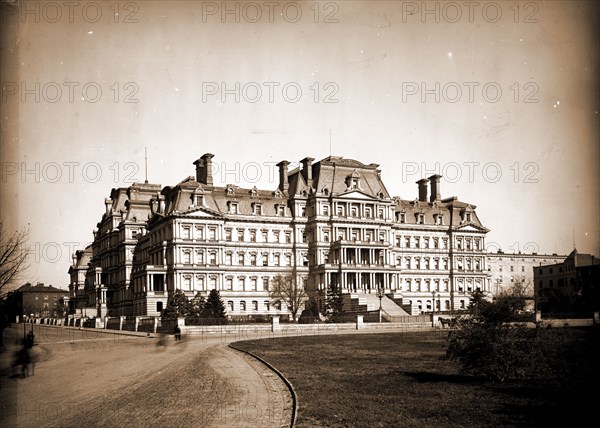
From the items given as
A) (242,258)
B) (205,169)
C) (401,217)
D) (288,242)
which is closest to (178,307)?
(242,258)

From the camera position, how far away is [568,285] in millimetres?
92812

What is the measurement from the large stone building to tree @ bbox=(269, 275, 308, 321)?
7.01ft

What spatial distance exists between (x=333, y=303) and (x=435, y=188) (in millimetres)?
35297

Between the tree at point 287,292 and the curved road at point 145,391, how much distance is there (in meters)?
32.5

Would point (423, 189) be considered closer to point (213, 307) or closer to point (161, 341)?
point (213, 307)


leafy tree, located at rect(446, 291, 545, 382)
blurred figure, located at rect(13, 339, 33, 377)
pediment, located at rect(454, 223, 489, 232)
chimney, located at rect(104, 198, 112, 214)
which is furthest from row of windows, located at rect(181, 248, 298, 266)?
leafy tree, located at rect(446, 291, 545, 382)

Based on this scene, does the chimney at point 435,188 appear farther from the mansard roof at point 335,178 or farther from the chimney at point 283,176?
the chimney at point 283,176

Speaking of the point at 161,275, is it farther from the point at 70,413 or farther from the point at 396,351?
the point at 70,413

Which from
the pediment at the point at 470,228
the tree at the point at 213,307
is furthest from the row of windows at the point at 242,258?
the pediment at the point at 470,228

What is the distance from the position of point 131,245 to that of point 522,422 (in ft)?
225

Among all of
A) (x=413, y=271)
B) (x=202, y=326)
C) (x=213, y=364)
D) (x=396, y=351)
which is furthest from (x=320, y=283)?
(x=213, y=364)

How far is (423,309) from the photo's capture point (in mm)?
81188

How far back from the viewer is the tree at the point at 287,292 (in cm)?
6274

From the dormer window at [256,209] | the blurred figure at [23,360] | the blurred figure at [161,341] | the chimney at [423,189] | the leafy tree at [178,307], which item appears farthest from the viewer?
the chimney at [423,189]
